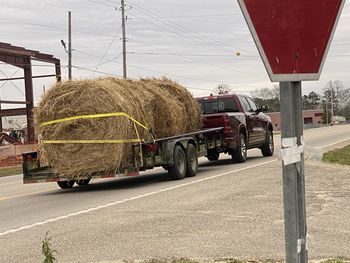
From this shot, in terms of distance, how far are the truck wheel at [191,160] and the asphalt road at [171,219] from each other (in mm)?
838

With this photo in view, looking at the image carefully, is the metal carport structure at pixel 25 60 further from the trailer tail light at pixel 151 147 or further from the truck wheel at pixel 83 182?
the trailer tail light at pixel 151 147

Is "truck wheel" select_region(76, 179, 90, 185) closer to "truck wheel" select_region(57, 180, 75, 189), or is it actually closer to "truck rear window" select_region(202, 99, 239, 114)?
"truck wheel" select_region(57, 180, 75, 189)

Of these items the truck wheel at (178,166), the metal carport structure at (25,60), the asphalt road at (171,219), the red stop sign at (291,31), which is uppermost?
the metal carport structure at (25,60)

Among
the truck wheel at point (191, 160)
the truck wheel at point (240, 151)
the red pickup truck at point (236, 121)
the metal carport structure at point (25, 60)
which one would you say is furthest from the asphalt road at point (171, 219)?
the metal carport structure at point (25, 60)

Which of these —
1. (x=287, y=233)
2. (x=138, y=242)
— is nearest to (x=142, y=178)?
(x=138, y=242)

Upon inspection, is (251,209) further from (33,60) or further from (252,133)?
(33,60)

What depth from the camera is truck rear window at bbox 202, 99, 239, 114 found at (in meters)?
18.6

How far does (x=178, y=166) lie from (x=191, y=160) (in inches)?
35.5

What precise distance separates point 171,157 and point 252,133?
614cm

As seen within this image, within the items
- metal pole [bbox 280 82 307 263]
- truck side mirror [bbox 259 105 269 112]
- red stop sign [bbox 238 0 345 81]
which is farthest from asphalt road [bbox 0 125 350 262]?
truck side mirror [bbox 259 105 269 112]

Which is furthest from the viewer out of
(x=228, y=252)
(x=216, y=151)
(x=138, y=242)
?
(x=216, y=151)

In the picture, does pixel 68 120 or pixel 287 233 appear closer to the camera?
pixel 287 233

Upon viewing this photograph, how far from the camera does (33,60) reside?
43.0 meters

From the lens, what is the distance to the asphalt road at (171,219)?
6.62m
